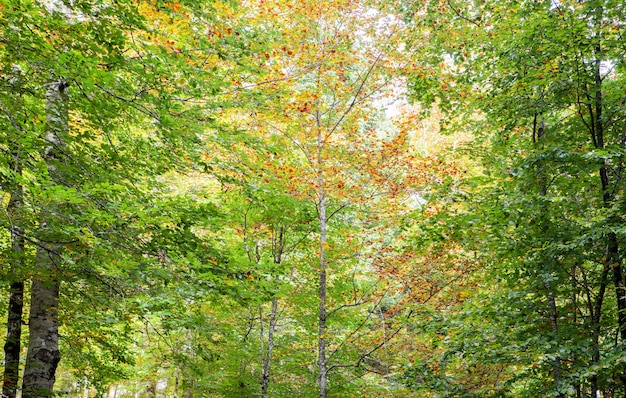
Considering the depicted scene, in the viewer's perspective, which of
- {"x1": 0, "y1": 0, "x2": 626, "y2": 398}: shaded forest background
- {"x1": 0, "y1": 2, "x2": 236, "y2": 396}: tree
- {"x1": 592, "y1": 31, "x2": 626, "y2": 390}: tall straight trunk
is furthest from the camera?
{"x1": 592, "y1": 31, "x2": 626, "y2": 390}: tall straight trunk

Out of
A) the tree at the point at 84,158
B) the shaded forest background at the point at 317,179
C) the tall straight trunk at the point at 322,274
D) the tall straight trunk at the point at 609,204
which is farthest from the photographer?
the tall straight trunk at the point at 322,274

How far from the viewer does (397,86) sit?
9641 millimetres

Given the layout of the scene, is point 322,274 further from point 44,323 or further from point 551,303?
point 44,323

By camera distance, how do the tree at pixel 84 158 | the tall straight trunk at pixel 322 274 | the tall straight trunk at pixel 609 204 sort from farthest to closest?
1. the tall straight trunk at pixel 322 274
2. the tall straight trunk at pixel 609 204
3. the tree at pixel 84 158

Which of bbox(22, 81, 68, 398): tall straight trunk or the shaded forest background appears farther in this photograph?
bbox(22, 81, 68, 398): tall straight trunk

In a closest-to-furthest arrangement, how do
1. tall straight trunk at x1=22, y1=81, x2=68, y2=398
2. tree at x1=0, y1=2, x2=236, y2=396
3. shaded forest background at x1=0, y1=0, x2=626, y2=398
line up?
tree at x1=0, y1=2, x2=236, y2=396, shaded forest background at x1=0, y1=0, x2=626, y2=398, tall straight trunk at x1=22, y1=81, x2=68, y2=398

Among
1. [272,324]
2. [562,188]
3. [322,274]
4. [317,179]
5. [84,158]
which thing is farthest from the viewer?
[272,324]

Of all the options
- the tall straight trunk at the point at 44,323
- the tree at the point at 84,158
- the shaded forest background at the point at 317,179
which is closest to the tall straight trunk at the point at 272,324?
the shaded forest background at the point at 317,179

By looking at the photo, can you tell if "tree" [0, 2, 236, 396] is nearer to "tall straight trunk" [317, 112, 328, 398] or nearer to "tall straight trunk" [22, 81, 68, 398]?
"tall straight trunk" [22, 81, 68, 398]

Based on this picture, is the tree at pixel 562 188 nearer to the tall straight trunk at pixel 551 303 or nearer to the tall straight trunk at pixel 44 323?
the tall straight trunk at pixel 551 303

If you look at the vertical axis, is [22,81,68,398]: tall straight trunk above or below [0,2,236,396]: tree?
below

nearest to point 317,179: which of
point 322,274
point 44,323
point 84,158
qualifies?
point 322,274

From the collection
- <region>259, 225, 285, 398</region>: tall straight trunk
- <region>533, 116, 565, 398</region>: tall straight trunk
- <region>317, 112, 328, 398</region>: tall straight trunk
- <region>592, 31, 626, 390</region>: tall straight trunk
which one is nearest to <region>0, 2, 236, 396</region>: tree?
<region>317, 112, 328, 398</region>: tall straight trunk

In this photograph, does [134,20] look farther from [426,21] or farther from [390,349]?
[390,349]
